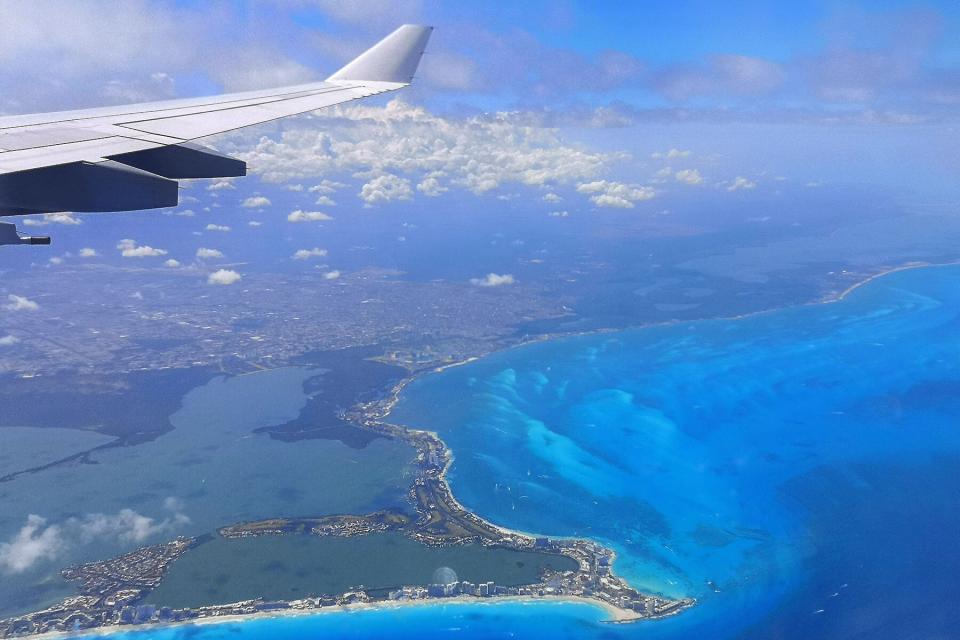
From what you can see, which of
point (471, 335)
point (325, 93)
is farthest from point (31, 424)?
point (325, 93)

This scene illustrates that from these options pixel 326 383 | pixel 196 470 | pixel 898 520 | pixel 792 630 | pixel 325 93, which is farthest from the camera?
pixel 326 383

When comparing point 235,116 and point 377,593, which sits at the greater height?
point 235,116

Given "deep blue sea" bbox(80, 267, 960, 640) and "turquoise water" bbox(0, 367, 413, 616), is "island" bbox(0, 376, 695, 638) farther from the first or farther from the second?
"turquoise water" bbox(0, 367, 413, 616)

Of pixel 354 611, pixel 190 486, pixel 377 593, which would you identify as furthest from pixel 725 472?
pixel 190 486

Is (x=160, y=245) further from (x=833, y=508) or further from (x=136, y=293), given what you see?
(x=833, y=508)

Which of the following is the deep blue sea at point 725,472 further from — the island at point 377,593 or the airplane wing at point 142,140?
the airplane wing at point 142,140

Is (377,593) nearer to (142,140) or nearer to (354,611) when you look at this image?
(354,611)

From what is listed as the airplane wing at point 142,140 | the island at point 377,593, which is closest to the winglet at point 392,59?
the airplane wing at point 142,140
